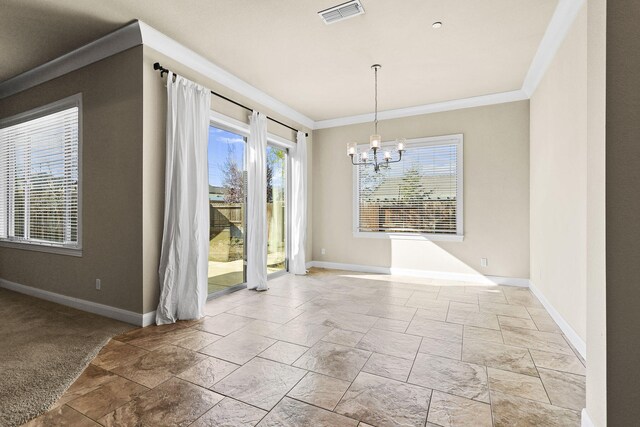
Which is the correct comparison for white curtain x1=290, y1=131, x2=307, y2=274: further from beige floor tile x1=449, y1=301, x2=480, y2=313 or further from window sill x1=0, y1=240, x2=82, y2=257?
window sill x1=0, y1=240, x2=82, y2=257

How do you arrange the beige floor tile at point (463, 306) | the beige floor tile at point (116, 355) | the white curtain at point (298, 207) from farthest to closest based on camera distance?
1. the white curtain at point (298, 207)
2. the beige floor tile at point (463, 306)
3. the beige floor tile at point (116, 355)

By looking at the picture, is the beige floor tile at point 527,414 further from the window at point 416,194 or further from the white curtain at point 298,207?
the white curtain at point 298,207

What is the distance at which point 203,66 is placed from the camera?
3852 mm

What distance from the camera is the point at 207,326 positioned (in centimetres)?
322

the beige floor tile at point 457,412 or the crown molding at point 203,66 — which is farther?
the crown molding at point 203,66

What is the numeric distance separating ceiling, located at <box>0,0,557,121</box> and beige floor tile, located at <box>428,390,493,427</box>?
10.3 feet

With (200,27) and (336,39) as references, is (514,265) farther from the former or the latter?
(200,27)

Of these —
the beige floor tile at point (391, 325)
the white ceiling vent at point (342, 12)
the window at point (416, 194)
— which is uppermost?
the white ceiling vent at point (342, 12)

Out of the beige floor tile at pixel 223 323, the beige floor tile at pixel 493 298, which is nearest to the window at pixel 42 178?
the beige floor tile at pixel 223 323

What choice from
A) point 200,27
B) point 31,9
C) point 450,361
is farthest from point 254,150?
point 450,361

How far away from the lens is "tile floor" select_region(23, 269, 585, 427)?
1810 mm

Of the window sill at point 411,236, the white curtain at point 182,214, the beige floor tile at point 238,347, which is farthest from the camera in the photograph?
the window sill at point 411,236

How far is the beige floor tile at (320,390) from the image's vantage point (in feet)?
6.36

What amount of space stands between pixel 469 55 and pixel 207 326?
14.0 feet
